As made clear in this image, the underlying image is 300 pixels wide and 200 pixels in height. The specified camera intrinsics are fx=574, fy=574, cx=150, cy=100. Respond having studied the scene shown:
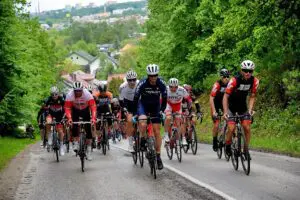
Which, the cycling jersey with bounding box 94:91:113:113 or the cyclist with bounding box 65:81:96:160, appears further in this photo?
the cycling jersey with bounding box 94:91:113:113

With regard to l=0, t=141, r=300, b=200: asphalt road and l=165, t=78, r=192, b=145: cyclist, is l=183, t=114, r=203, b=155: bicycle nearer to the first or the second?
l=165, t=78, r=192, b=145: cyclist

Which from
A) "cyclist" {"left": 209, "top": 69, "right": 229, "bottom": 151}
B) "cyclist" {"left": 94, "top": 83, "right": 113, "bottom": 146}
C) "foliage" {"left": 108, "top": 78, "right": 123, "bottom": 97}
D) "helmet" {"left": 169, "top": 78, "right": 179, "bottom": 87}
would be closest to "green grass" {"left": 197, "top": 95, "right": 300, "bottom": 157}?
"cyclist" {"left": 209, "top": 69, "right": 229, "bottom": 151}

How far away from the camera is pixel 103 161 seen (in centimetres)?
1617

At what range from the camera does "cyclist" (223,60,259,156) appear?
1175 centimetres

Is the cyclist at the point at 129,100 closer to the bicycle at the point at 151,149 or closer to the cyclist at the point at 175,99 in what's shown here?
the cyclist at the point at 175,99

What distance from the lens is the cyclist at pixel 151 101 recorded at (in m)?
12.3

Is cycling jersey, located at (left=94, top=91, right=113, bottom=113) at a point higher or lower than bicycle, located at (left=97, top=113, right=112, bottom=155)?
higher

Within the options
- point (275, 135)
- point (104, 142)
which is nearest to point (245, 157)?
point (104, 142)

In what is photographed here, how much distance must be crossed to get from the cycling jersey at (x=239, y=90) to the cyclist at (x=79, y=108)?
3676mm

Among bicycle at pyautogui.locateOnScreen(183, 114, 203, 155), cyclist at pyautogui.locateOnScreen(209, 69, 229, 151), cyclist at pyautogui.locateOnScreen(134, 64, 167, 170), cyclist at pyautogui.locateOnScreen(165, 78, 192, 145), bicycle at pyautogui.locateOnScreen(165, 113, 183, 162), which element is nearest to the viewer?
cyclist at pyautogui.locateOnScreen(134, 64, 167, 170)

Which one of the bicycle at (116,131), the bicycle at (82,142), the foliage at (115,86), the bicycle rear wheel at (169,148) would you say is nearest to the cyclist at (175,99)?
the bicycle rear wheel at (169,148)

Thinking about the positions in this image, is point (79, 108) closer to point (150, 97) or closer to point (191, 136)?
point (150, 97)

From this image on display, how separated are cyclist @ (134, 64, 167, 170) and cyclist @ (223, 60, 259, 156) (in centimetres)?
139

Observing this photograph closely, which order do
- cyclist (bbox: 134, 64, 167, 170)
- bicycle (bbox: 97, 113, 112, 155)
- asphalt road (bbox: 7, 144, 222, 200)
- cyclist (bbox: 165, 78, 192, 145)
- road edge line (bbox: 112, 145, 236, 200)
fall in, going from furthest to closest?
bicycle (bbox: 97, 113, 112, 155)
cyclist (bbox: 165, 78, 192, 145)
cyclist (bbox: 134, 64, 167, 170)
asphalt road (bbox: 7, 144, 222, 200)
road edge line (bbox: 112, 145, 236, 200)
